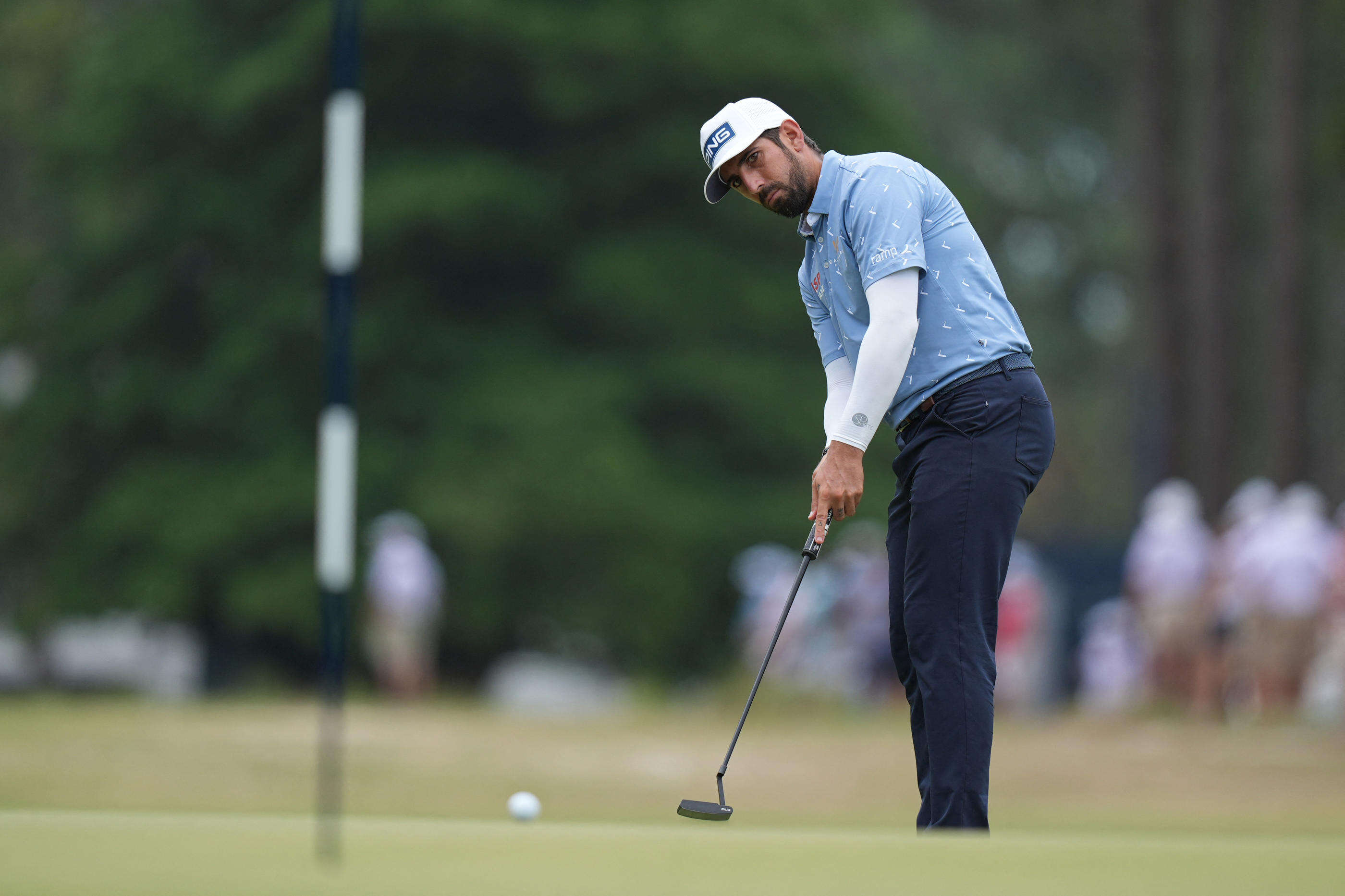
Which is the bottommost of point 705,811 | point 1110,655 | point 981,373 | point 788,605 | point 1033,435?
point 705,811

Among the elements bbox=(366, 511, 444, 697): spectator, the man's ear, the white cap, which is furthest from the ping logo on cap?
bbox=(366, 511, 444, 697): spectator

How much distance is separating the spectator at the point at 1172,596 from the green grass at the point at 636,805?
101 centimetres

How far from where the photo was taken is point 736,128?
4488mm

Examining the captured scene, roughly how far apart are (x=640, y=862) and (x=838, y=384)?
1.80 meters

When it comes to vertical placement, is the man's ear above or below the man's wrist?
above

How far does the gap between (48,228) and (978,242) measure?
23.2 metres

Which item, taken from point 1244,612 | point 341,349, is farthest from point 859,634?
point 341,349

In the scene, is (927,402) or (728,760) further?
(728,760)

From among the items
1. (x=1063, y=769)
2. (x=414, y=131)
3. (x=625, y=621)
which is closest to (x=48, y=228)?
(x=414, y=131)

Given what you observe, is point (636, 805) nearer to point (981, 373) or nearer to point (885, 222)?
point (981, 373)

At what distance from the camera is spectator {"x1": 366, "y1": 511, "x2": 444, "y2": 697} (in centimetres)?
1758

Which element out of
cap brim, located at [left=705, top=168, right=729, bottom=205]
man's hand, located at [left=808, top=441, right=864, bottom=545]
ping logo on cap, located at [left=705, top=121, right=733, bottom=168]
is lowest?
man's hand, located at [left=808, top=441, right=864, bottom=545]

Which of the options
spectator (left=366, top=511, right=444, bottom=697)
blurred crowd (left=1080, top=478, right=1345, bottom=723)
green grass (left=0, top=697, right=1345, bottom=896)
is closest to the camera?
green grass (left=0, top=697, right=1345, bottom=896)

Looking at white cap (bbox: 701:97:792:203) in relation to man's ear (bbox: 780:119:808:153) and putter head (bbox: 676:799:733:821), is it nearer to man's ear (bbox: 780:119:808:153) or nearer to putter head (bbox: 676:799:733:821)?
man's ear (bbox: 780:119:808:153)
